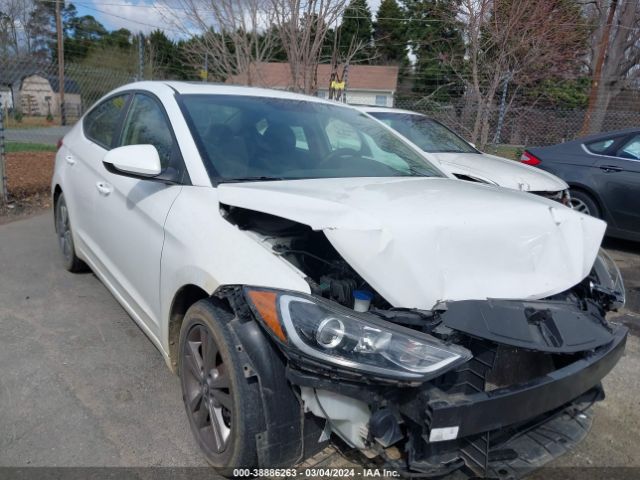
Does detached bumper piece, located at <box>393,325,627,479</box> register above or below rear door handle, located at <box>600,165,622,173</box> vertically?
below

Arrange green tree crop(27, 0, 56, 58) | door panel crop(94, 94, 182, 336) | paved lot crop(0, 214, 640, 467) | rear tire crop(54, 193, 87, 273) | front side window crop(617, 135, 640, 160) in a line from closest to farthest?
paved lot crop(0, 214, 640, 467), door panel crop(94, 94, 182, 336), rear tire crop(54, 193, 87, 273), front side window crop(617, 135, 640, 160), green tree crop(27, 0, 56, 58)

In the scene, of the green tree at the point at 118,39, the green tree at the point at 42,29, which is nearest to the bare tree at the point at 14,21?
the green tree at the point at 42,29

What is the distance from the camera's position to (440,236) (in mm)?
2059

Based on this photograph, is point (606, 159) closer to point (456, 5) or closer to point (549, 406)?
point (456, 5)

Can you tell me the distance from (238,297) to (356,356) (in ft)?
1.81

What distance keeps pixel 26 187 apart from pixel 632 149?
8.44 meters

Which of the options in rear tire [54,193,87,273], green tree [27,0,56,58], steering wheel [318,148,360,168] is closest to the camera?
steering wheel [318,148,360,168]

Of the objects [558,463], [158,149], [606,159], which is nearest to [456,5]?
[606,159]

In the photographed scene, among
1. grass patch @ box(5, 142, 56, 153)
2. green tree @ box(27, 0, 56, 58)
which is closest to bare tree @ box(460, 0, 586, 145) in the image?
grass patch @ box(5, 142, 56, 153)

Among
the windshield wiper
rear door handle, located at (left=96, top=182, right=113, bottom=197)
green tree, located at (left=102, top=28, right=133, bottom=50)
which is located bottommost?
rear door handle, located at (left=96, top=182, right=113, bottom=197)

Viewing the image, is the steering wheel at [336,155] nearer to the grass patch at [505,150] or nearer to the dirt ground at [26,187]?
the dirt ground at [26,187]

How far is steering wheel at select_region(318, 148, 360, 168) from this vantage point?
306 cm

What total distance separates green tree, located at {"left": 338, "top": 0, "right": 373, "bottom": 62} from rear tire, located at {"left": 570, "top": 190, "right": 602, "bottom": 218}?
4.07 metres

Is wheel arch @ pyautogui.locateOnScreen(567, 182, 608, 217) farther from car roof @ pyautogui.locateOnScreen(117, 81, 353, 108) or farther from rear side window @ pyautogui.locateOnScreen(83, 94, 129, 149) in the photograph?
rear side window @ pyautogui.locateOnScreen(83, 94, 129, 149)
